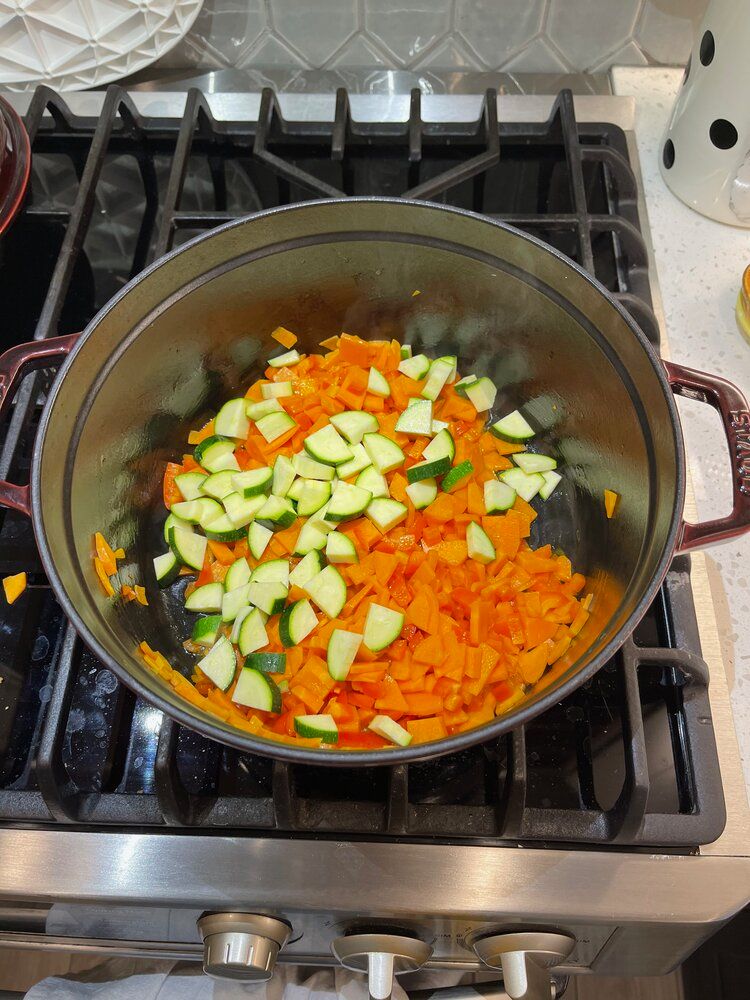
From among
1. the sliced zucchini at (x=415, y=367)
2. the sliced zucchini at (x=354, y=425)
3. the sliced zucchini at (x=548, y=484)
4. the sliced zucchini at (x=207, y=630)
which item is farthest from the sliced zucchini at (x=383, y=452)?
the sliced zucchini at (x=207, y=630)

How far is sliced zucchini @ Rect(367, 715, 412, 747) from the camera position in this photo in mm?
914

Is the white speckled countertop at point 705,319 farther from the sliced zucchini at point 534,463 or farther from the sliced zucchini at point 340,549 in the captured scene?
the sliced zucchini at point 340,549

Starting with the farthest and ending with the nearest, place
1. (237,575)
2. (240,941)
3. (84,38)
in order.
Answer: (84,38) → (237,575) → (240,941)

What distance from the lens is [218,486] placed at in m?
1.15

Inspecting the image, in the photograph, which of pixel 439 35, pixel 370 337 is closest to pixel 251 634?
pixel 370 337

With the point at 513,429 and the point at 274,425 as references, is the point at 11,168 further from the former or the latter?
the point at 513,429

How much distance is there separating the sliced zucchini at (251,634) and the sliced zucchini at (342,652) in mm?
106

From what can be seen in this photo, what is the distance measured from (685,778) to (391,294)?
83cm

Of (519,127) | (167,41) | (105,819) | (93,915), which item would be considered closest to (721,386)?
(519,127)

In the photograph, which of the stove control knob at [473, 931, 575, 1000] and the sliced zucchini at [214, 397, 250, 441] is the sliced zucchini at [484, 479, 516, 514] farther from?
the stove control knob at [473, 931, 575, 1000]

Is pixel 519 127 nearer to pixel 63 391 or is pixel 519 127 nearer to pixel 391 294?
pixel 391 294

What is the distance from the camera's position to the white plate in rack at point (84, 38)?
55.9 inches

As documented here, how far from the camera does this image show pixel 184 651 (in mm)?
1079

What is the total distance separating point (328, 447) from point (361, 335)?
24cm
